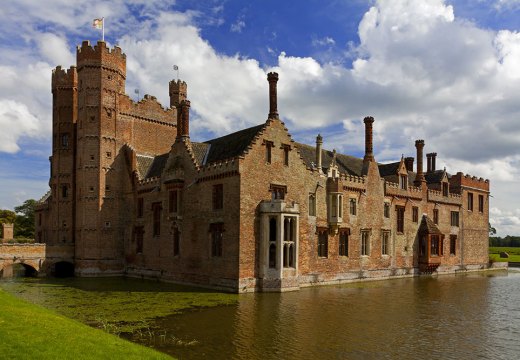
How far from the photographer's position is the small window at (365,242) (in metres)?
43.0

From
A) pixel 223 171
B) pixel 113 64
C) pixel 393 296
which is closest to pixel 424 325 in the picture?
pixel 393 296

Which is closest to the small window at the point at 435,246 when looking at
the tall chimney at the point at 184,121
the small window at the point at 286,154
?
the small window at the point at 286,154

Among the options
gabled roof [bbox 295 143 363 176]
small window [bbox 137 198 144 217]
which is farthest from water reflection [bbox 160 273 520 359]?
small window [bbox 137 198 144 217]

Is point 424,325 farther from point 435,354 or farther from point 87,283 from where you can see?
point 87,283

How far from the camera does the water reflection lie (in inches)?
675

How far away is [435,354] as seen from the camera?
17.1 meters

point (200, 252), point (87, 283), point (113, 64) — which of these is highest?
point (113, 64)

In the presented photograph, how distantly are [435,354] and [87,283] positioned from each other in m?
29.9

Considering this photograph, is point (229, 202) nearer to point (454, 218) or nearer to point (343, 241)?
point (343, 241)

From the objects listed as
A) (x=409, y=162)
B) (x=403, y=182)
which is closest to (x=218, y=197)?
(x=403, y=182)

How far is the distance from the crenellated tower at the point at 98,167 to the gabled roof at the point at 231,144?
11583 millimetres

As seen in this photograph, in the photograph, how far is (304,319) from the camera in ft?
74.8

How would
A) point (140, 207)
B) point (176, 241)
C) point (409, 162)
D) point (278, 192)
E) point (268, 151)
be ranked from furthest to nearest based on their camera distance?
point (409, 162)
point (140, 207)
point (176, 241)
point (278, 192)
point (268, 151)

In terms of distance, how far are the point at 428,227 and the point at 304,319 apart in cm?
3100
